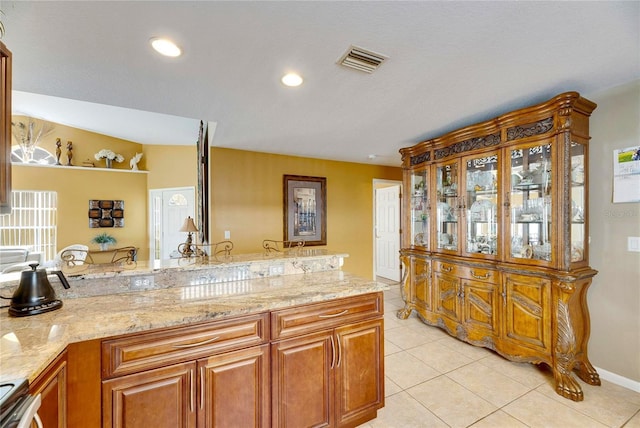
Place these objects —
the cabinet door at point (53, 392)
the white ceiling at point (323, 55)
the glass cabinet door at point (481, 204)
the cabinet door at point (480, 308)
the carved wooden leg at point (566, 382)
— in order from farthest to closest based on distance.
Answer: the glass cabinet door at point (481, 204) → the cabinet door at point (480, 308) → the carved wooden leg at point (566, 382) → the white ceiling at point (323, 55) → the cabinet door at point (53, 392)

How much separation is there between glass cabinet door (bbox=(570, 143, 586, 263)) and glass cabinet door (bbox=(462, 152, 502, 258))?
1.78 ft

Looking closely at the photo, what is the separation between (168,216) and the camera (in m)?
6.16

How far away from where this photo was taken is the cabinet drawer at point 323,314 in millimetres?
1556

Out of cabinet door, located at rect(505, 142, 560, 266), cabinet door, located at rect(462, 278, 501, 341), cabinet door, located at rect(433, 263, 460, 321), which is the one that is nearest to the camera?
cabinet door, located at rect(505, 142, 560, 266)

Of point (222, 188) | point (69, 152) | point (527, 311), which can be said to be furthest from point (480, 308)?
point (69, 152)

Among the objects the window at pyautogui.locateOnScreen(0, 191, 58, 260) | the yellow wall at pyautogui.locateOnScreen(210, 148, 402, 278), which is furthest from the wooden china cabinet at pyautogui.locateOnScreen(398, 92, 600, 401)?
the window at pyautogui.locateOnScreen(0, 191, 58, 260)

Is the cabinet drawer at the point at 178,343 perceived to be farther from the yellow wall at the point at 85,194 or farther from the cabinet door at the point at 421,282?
the yellow wall at the point at 85,194

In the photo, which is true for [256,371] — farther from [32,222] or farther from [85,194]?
[32,222]

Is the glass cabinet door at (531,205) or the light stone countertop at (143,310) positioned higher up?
the glass cabinet door at (531,205)

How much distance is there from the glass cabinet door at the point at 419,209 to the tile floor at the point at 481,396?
1275 mm

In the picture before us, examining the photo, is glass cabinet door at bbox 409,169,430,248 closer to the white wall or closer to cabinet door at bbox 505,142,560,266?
cabinet door at bbox 505,142,560,266

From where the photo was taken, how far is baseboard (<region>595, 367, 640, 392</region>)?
2.11 meters

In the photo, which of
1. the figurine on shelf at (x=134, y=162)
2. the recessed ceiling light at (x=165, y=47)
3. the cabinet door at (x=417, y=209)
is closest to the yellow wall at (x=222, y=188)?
the figurine on shelf at (x=134, y=162)

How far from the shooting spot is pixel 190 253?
320cm
